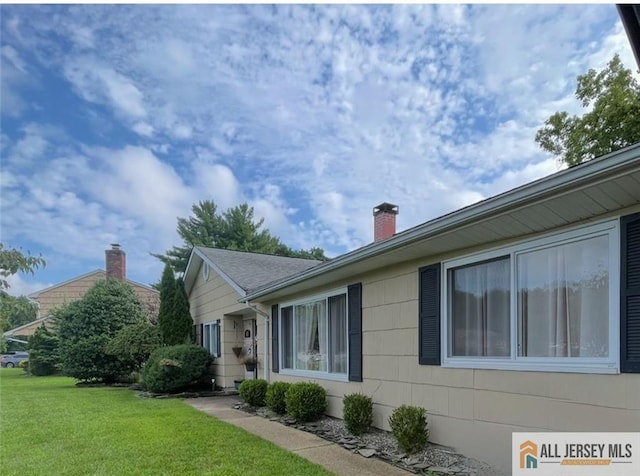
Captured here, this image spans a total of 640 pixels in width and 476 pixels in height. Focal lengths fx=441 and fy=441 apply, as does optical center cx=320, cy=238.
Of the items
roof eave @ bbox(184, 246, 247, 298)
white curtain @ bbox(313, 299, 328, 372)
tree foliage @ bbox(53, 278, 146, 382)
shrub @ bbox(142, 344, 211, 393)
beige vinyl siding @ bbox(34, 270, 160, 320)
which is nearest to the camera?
white curtain @ bbox(313, 299, 328, 372)

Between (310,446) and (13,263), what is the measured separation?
159 inches

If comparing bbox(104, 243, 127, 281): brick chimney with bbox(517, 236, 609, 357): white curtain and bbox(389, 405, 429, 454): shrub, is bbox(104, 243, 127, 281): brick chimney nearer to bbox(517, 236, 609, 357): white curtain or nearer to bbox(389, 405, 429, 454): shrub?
bbox(389, 405, 429, 454): shrub

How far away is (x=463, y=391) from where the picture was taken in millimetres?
4949

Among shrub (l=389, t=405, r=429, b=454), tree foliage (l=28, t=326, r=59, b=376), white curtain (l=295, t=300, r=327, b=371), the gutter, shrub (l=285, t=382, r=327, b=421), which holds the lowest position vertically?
tree foliage (l=28, t=326, r=59, b=376)

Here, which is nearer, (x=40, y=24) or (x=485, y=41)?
(x=40, y=24)

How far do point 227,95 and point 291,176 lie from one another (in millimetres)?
8005

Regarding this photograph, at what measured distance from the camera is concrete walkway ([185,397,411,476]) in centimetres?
470

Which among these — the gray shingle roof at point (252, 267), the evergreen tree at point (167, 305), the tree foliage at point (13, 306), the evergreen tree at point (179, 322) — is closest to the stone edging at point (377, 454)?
the tree foliage at point (13, 306)

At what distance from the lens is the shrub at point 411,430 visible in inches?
198

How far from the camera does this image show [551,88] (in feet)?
36.5

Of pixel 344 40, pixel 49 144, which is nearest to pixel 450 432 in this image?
pixel 344 40

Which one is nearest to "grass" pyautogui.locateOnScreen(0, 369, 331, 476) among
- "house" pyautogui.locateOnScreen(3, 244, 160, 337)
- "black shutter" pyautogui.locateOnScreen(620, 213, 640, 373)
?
"black shutter" pyautogui.locateOnScreen(620, 213, 640, 373)

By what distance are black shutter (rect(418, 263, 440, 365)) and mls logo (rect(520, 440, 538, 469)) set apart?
134 centimetres

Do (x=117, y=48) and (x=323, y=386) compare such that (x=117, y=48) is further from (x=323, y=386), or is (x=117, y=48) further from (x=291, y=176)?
(x=291, y=176)
